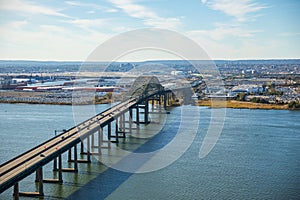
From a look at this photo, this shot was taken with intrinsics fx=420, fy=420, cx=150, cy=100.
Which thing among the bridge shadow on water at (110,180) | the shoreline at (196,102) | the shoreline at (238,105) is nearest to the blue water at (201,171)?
the bridge shadow on water at (110,180)

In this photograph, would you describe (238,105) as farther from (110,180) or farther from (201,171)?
(110,180)

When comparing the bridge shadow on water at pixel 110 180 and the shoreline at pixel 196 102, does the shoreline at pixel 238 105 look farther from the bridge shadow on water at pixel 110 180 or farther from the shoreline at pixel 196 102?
the bridge shadow on water at pixel 110 180

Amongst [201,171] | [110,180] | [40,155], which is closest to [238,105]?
[201,171]

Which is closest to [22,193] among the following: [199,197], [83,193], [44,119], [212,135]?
[83,193]

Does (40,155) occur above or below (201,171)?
above

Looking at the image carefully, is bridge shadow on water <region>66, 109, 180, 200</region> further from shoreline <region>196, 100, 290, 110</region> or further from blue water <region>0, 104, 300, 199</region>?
shoreline <region>196, 100, 290, 110</region>

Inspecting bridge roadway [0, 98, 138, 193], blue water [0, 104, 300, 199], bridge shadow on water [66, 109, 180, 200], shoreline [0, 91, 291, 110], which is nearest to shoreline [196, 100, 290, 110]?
shoreline [0, 91, 291, 110]
